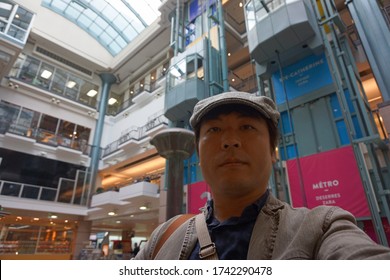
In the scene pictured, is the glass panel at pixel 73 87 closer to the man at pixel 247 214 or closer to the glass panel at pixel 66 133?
the glass panel at pixel 66 133

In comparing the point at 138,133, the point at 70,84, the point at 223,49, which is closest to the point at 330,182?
the point at 223,49

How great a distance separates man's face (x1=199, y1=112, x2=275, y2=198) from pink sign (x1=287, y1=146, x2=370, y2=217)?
180 inches

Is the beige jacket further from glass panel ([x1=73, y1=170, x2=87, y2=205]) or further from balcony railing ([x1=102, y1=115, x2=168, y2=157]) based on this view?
glass panel ([x1=73, y1=170, x2=87, y2=205])

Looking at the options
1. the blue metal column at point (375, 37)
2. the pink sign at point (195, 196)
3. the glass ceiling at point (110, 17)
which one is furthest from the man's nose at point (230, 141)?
the glass ceiling at point (110, 17)

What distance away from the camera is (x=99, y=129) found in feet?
57.9

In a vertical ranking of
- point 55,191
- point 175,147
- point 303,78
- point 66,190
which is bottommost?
point 175,147

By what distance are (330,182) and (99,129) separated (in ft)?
53.2

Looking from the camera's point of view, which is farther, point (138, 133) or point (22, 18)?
point (138, 133)

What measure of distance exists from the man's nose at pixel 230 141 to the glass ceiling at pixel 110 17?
58.8ft

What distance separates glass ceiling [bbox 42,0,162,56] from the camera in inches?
677

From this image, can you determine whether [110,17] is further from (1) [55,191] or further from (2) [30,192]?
(2) [30,192]

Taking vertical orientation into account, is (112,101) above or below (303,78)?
above
